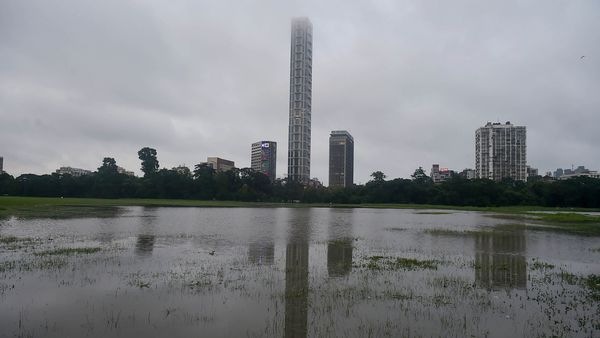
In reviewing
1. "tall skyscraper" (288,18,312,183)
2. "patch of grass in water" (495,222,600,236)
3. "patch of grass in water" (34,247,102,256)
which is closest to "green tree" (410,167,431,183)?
"tall skyscraper" (288,18,312,183)

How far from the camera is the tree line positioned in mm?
114125

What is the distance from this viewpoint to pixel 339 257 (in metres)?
18.4

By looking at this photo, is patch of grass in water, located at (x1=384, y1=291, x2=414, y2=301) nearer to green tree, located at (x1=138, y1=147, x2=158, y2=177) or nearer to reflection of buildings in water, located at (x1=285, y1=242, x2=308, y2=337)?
reflection of buildings in water, located at (x1=285, y1=242, x2=308, y2=337)

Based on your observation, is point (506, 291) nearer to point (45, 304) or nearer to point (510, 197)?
point (45, 304)

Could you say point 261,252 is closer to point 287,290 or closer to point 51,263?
point 287,290

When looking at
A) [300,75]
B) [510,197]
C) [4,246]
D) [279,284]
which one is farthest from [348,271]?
[300,75]

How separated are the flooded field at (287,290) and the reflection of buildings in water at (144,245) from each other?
3.9 inches

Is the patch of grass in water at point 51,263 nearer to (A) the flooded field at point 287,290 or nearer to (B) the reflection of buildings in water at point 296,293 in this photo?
(A) the flooded field at point 287,290

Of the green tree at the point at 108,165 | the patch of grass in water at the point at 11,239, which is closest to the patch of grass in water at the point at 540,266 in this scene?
the patch of grass in water at the point at 11,239

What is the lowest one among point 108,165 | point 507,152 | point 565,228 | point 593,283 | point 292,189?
point 565,228

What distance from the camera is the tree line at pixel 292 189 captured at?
374 ft

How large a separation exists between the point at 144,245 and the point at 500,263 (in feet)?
56.7

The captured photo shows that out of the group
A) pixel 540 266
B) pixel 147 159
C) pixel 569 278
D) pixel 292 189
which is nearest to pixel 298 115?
pixel 292 189

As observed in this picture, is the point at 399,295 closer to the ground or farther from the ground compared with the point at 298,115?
closer to the ground
